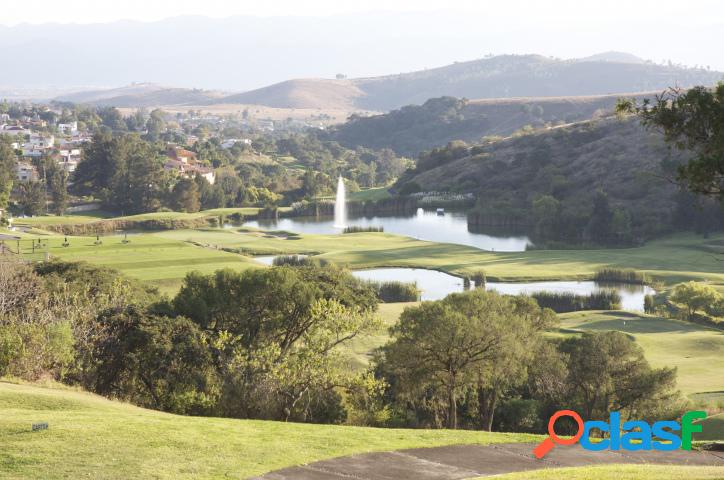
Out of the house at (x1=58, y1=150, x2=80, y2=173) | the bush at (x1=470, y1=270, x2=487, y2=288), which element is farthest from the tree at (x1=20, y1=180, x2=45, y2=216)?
the bush at (x1=470, y1=270, x2=487, y2=288)

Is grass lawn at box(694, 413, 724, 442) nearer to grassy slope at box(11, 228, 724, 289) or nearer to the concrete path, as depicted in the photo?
the concrete path

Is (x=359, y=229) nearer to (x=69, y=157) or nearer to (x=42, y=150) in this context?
(x=69, y=157)

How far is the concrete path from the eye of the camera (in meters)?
18.8

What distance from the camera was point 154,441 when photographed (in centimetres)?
1958

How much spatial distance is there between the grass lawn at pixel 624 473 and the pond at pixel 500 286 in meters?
45.0

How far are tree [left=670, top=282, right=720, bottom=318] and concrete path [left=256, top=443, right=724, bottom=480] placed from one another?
36.8 m

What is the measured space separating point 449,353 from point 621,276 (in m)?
47.8

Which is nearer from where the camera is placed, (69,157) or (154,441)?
(154,441)

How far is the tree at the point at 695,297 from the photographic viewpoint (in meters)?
56.2

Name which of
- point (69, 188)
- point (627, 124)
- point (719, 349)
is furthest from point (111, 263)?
point (627, 124)

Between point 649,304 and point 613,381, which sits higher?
point 613,381

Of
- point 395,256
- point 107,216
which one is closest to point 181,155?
point 107,216

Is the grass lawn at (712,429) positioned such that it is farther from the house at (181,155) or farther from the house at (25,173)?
the house at (181,155)

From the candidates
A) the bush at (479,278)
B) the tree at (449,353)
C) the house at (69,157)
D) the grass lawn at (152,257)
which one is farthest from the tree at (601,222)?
the house at (69,157)
